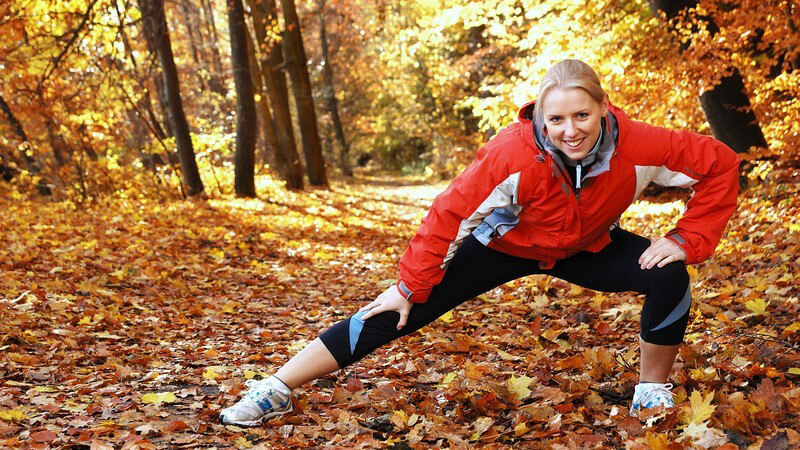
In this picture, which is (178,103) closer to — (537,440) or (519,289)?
(519,289)

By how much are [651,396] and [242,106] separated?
1281 centimetres

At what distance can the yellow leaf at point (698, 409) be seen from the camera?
2865 millimetres

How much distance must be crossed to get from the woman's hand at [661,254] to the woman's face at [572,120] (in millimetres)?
613

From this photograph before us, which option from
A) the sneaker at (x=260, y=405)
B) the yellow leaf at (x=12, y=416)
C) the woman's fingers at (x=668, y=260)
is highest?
the woman's fingers at (x=668, y=260)

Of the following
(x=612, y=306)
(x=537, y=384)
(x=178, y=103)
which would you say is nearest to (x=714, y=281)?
(x=612, y=306)

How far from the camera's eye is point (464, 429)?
11.1ft

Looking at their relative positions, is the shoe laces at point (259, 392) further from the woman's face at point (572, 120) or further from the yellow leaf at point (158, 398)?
the woman's face at point (572, 120)

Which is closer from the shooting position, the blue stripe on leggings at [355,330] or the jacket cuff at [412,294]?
the jacket cuff at [412,294]

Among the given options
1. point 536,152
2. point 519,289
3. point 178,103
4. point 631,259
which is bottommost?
point 519,289

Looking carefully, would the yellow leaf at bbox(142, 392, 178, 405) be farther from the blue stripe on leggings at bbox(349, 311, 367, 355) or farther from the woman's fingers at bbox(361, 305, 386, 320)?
the woman's fingers at bbox(361, 305, 386, 320)

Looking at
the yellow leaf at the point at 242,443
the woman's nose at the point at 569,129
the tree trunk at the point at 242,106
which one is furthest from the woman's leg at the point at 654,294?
the tree trunk at the point at 242,106

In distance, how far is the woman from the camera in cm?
316

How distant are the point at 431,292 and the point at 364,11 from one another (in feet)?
109

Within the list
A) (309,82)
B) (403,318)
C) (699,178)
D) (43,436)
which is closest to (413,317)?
(403,318)
